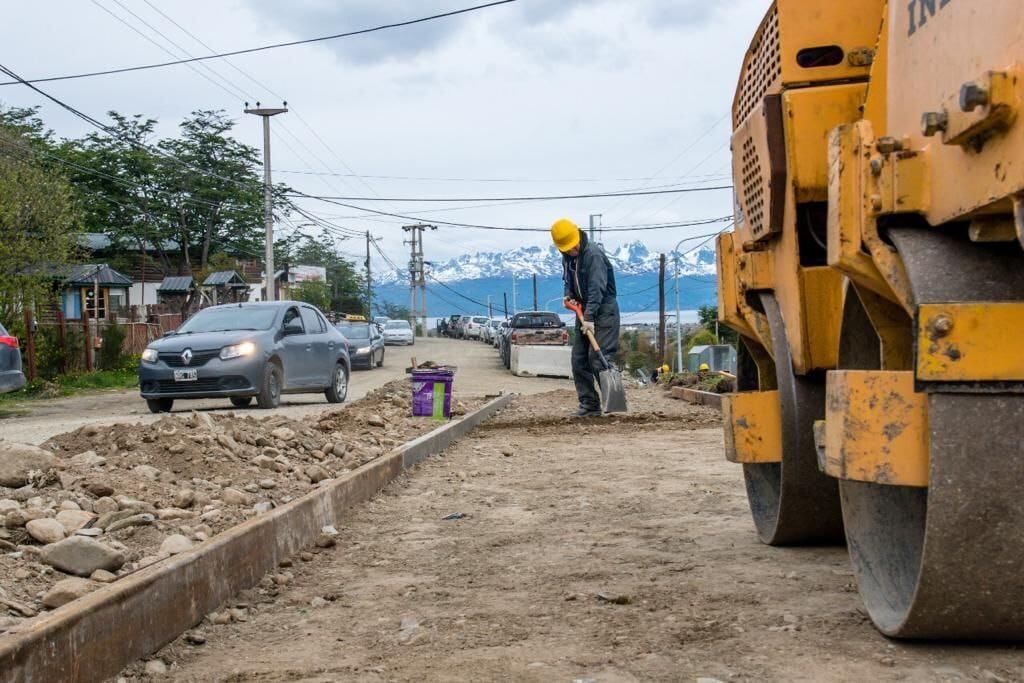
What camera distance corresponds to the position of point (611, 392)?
12.9 meters

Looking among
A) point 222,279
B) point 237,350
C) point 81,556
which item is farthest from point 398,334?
point 81,556

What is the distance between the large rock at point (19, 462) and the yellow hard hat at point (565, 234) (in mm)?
7091

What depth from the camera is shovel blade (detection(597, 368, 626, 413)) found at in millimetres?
12789

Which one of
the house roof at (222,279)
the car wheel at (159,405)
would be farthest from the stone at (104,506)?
the house roof at (222,279)

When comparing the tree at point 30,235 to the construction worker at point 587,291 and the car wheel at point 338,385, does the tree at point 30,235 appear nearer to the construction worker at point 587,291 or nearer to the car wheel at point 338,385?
the car wheel at point 338,385

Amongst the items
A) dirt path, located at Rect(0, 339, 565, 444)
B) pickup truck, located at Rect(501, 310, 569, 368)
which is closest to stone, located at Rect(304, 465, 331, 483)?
dirt path, located at Rect(0, 339, 565, 444)

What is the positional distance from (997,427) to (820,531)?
7.51ft

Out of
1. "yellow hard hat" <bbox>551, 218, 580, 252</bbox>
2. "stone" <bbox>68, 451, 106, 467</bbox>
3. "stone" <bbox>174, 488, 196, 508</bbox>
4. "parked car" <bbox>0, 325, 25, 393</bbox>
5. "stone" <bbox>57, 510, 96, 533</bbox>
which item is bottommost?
"stone" <bbox>174, 488, 196, 508</bbox>

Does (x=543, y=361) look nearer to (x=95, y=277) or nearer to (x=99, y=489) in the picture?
(x=99, y=489)

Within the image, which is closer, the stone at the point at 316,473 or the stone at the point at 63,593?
the stone at the point at 63,593

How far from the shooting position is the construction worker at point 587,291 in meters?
12.3

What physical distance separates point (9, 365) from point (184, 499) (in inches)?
348

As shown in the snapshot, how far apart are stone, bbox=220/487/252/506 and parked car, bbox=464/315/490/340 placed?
73731mm

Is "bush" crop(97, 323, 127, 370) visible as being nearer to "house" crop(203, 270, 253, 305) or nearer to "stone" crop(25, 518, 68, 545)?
"stone" crop(25, 518, 68, 545)
